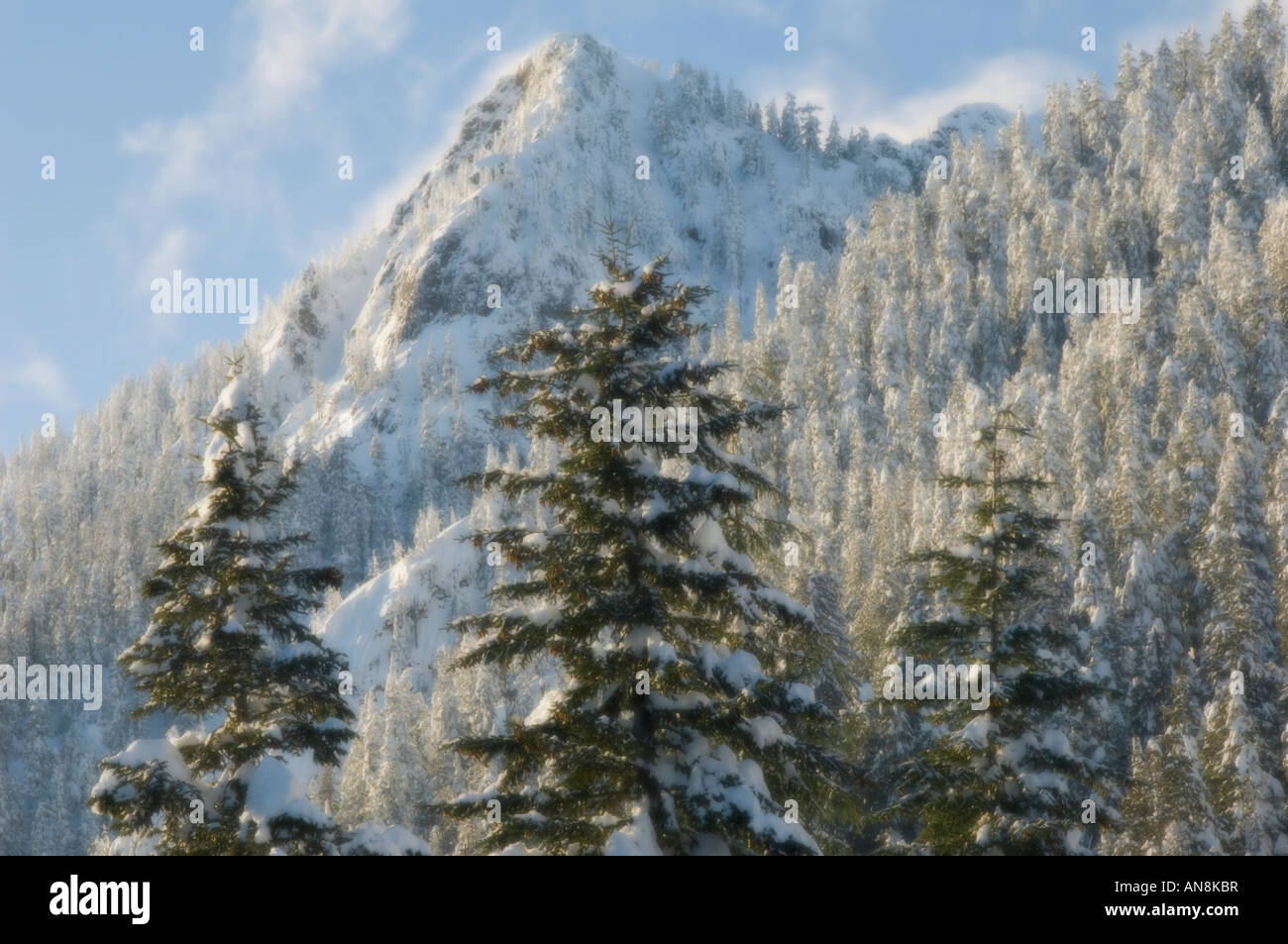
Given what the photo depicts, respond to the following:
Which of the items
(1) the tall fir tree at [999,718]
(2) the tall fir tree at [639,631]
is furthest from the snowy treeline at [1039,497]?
(2) the tall fir tree at [639,631]

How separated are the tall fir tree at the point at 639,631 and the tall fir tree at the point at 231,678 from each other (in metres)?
2.92

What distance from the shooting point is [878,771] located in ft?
102

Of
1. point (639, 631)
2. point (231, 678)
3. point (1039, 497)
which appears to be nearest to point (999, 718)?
point (639, 631)

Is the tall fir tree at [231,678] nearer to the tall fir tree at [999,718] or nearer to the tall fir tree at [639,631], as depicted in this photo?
the tall fir tree at [639,631]

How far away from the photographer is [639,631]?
10188mm

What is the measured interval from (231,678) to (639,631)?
17.3ft

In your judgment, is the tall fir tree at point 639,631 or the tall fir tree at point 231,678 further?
the tall fir tree at point 231,678

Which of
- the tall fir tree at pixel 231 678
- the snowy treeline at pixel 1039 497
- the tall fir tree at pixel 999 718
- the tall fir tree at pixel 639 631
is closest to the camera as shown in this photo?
the tall fir tree at pixel 639 631

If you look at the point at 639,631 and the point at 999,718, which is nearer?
the point at 639,631

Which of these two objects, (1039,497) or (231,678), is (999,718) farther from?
(1039,497)

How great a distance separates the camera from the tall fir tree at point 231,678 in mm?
10883

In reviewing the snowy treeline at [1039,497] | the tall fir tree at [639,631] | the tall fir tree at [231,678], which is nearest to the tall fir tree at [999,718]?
the snowy treeline at [1039,497]

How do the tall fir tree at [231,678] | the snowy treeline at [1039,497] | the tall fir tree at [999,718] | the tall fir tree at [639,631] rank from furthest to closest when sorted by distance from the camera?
the snowy treeline at [1039,497] < the tall fir tree at [999,718] < the tall fir tree at [231,678] < the tall fir tree at [639,631]

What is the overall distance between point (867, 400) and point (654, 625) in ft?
352
